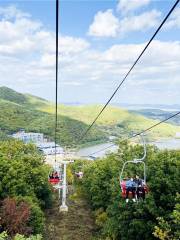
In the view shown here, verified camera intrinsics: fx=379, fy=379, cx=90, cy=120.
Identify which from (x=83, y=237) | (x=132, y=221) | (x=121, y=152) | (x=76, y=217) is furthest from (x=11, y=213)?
(x=76, y=217)

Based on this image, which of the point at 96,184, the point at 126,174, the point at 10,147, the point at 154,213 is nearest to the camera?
the point at 154,213

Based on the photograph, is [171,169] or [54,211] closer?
[171,169]

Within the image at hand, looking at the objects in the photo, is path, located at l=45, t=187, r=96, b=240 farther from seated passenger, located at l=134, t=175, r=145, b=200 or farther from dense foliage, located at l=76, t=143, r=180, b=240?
seated passenger, located at l=134, t=175, r=145, b=200

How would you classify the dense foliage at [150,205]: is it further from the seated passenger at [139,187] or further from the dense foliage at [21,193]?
the seated passenger at [139,187]

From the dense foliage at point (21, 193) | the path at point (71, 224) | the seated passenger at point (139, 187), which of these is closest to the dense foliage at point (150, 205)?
the path at point (71, 224)

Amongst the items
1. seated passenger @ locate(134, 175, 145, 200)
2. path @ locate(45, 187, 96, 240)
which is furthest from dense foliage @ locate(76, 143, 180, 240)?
seated passenger @ locate(134, 175, 145, 200)

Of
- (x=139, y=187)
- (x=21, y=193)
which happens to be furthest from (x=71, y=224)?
(x=139, y=187)

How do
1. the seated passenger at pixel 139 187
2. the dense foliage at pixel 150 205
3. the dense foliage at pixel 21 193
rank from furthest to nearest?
the dense foliage at pixel 21 193, the dense foliage at pixel 150 205, the seated passenger at pixel 139 187

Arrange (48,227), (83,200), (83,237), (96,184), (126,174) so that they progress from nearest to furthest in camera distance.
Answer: (126,174), (83,237), (48,227), (96,184), (83,200)

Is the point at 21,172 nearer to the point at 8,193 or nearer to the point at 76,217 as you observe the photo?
the point at 8,193
